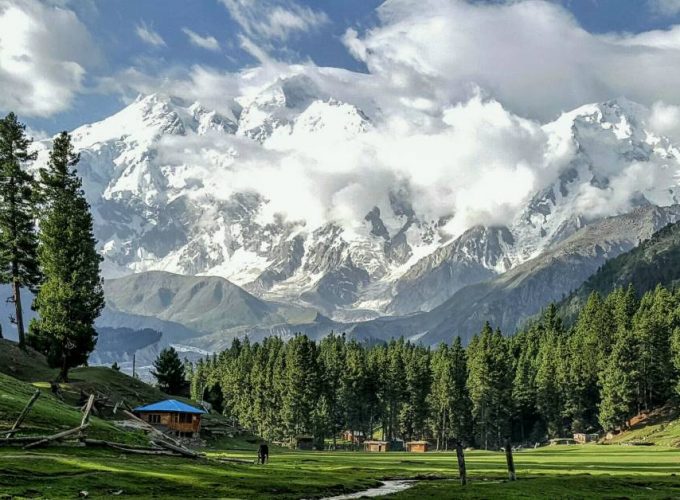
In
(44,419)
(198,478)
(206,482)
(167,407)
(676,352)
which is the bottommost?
(206,482)

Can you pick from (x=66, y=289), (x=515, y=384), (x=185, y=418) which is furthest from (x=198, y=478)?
(x=515, y=384)

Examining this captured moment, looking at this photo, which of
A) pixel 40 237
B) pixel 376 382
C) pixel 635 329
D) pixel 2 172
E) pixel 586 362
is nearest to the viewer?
pixel 40 237

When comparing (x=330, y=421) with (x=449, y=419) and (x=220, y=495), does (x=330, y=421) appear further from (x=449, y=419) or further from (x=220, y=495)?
(x=220, y=495)

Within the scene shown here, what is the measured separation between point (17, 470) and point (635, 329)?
150 m

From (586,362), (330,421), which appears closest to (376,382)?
(330,421)

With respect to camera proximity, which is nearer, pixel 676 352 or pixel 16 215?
pixel 16 215

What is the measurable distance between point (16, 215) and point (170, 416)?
132 feet

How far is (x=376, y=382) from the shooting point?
197 m

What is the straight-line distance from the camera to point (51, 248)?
335 feet

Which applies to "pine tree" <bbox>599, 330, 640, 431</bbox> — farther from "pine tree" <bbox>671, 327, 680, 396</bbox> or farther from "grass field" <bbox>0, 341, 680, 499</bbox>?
"grass field" <bbox>0, 341, 680, 499</bbox>

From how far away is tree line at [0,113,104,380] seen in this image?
102 meters

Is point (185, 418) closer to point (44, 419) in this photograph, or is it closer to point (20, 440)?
point (44, 419)

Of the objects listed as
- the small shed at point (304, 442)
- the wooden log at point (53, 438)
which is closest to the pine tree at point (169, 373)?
the small shed at point (304, 442)

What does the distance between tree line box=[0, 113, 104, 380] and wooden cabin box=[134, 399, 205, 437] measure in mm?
16214
